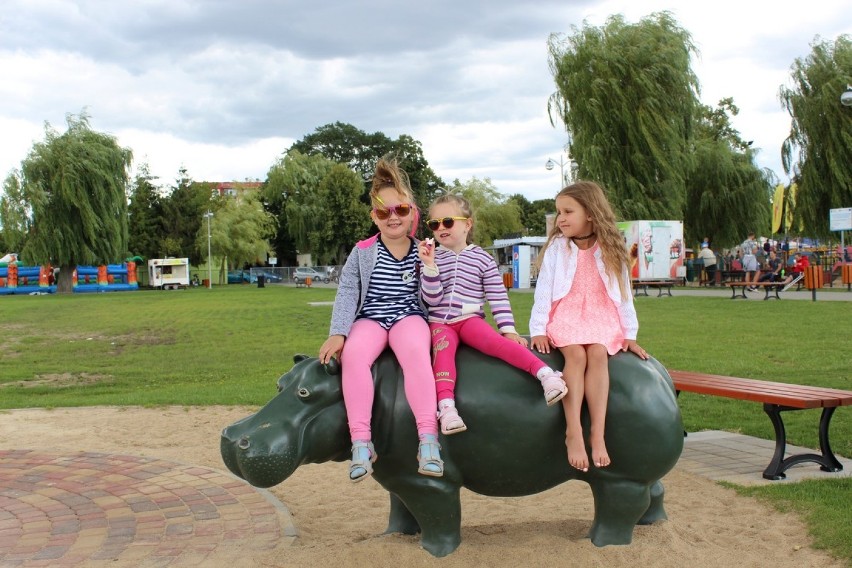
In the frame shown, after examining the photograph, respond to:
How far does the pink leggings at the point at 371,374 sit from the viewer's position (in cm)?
346

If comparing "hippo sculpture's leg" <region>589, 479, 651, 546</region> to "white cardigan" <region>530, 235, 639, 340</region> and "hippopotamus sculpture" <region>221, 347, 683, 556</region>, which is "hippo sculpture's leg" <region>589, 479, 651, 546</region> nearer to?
"hippopotamus sculpture" <region>221, 347, 683, 556</region>

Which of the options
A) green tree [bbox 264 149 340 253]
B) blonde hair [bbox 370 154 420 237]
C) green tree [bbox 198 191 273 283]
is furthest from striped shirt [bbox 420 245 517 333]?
green tree [bbox 264 149 340 253]

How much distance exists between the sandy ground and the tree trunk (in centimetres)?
4103

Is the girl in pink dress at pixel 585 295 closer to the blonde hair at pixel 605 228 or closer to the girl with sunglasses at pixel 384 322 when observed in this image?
the blonde hair at pixel 605 228

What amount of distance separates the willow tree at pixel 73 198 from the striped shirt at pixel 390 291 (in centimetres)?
4189

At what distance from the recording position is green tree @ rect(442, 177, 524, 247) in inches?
2640

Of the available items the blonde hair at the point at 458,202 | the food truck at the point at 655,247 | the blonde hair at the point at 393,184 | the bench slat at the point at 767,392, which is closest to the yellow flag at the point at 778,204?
the food truck at the point at 655,247

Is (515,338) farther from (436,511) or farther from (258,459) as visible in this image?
(258,459)

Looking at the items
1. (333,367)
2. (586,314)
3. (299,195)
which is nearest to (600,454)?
(586,314)

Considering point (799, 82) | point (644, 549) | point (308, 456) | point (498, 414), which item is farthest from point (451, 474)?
point (799, 82)

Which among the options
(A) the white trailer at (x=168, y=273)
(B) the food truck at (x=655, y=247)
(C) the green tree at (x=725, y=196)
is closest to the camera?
(B) the food truck at (x=655, y=247)

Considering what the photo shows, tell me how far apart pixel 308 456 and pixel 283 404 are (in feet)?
0.89

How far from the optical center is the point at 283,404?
11.8 feet

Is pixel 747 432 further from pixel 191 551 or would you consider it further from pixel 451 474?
pixel 191 551
